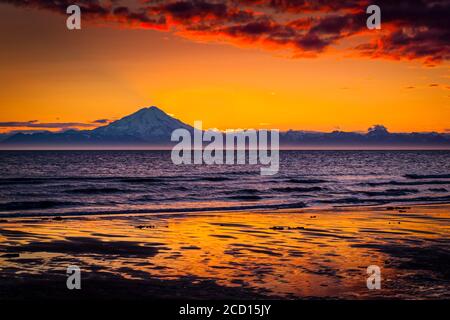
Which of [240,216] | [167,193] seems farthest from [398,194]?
[240,216]

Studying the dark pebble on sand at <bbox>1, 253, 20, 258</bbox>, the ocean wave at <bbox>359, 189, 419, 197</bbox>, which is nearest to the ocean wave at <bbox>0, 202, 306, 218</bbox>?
the ocean wave at <bbox>359, 189, 419, 197</bbox>

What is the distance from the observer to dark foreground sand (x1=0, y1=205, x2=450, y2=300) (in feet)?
39.1

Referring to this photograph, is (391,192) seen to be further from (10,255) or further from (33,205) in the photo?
(10,255)

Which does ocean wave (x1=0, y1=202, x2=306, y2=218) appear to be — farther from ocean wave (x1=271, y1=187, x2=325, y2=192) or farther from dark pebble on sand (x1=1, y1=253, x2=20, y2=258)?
dark pebble on sand (x1=1, y1=253, x2=20, y2=258)

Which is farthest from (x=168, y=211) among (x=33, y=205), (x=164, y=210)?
(x=33, y=205)

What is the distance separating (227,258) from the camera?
15805 mm

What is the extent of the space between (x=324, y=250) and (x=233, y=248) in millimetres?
3080

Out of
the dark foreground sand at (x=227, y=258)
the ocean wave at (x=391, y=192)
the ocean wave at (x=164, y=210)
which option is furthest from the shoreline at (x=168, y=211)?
the ocean wave at (x=391, y=192)

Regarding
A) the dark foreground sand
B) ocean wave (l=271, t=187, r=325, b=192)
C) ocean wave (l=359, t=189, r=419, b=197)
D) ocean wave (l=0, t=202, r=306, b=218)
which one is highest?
the dark foreground sand

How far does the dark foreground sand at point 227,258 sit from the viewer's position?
470 inches

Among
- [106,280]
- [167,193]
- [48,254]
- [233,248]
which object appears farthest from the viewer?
[167,193]

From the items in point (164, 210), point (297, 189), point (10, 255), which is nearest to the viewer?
point (10, 255)
